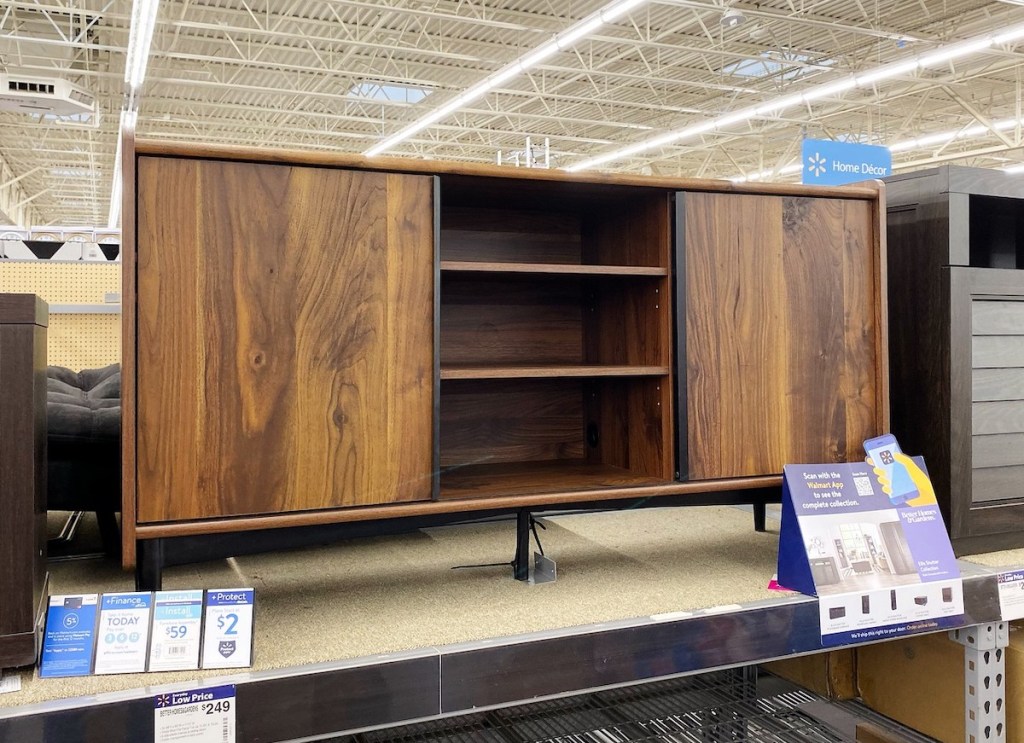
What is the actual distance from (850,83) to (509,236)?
768 cm

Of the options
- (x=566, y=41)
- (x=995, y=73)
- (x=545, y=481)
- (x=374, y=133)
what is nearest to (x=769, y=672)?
(x=545, y=481)

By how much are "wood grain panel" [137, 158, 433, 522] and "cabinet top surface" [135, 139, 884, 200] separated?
0.02 m

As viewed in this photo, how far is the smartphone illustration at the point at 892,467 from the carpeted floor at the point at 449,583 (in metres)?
0.29

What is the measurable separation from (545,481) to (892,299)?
896 mm

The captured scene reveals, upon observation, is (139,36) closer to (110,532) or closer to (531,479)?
(110,532)

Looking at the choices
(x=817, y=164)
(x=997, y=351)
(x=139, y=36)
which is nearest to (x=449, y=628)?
(x=997, y=351)

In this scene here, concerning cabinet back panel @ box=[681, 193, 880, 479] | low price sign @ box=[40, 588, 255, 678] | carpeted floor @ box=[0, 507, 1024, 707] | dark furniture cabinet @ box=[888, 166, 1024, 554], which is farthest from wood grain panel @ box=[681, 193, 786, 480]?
low price sign @ box=[40, 588, 255, 678]

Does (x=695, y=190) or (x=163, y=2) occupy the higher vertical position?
(x=163, y=2)

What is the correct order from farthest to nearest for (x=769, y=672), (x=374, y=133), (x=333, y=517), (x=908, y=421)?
(x=374, y=133) → (x=769, y=672) → (x=908, y=421) → (x=333, y=517)

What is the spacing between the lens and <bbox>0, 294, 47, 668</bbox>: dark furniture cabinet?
1106mm

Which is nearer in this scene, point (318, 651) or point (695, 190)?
point (318, 651)

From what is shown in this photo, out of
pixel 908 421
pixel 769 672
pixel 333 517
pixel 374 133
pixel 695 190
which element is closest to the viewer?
pixel 333 517

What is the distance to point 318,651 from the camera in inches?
48.7

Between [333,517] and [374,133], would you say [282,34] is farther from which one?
[333,517]
